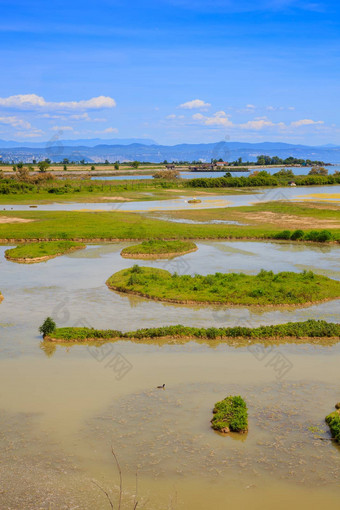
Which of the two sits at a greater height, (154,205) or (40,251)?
(154,205)

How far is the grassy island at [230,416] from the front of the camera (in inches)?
474

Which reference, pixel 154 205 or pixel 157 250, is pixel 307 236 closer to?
pixel 157 250

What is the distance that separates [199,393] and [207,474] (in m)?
3.58

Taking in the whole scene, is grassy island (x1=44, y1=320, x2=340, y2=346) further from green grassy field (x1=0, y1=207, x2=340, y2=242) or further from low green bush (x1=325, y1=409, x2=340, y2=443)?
green grassy field (x1=0, y1=207, x2=340, y2=242)

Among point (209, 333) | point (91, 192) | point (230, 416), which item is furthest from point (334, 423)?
point (91, 192)

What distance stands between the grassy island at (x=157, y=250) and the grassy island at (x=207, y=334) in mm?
13988

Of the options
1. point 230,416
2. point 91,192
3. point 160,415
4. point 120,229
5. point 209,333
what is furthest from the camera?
point 91,192

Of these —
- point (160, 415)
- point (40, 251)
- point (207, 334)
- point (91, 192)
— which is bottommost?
point (160, 415)

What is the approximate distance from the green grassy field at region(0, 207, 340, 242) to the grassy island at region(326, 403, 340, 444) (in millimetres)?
25942

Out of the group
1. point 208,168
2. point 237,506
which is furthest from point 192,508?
point 208,168

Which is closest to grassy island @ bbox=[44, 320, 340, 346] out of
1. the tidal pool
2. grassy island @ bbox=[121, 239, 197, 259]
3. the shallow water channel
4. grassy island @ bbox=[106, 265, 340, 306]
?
the shallow water channel

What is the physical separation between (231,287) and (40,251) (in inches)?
560

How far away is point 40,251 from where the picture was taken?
107 ft

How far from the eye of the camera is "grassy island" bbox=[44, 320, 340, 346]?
18.2 m
